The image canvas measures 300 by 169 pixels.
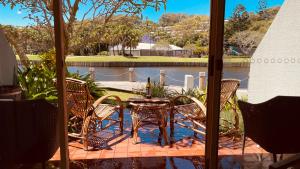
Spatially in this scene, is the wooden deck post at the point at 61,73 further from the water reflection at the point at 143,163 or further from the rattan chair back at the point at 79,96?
the rattan chair back at the point at 79,96

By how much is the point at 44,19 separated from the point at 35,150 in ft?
17.0

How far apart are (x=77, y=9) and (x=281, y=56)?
4.99m

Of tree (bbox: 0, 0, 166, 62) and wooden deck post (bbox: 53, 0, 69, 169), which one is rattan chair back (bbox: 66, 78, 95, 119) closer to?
wooden deck post (bbox: 53, 0, 69, 169)

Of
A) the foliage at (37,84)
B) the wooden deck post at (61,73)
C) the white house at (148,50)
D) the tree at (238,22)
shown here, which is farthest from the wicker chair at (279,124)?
the white house at (148,50)

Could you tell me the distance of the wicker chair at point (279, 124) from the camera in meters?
2.21

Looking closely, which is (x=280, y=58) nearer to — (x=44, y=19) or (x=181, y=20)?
(x=44, y=19)

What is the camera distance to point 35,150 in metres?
2.00

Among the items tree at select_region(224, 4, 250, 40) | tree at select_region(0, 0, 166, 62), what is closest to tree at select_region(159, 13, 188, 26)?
tree at select_region(0, 0, 166, 62)

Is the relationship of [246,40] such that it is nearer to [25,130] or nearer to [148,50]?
[25,130]

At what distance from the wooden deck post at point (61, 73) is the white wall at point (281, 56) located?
1629 mm

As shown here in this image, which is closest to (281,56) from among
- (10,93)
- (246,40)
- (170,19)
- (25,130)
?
(246,40)

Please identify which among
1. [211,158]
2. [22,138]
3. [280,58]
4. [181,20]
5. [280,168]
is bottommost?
[211,158]


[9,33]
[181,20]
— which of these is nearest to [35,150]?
[9,33]

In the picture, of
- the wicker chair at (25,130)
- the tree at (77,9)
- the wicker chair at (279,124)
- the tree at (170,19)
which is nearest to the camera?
the wicker chair at (25,130)
